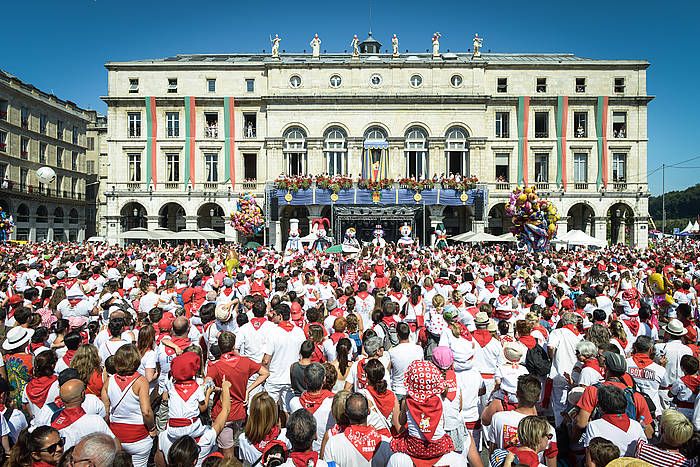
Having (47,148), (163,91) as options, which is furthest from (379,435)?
(47,148)

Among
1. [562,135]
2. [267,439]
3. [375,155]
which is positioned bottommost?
[267,439]

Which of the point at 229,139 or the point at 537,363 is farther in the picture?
the point at 229,139

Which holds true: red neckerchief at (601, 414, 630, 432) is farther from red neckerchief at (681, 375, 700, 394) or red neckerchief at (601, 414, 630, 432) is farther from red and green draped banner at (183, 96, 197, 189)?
red and green draped banner at (183, 96, 197, 189)

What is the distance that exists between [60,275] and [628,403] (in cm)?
1268

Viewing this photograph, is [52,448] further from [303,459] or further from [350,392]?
[350,392]

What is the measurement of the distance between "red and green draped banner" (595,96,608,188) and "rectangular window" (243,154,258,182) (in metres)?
29.3

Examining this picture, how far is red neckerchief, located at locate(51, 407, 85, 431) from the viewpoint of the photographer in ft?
13.5

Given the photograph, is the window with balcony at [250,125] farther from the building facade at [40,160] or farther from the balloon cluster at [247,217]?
the building facade at [40,160]

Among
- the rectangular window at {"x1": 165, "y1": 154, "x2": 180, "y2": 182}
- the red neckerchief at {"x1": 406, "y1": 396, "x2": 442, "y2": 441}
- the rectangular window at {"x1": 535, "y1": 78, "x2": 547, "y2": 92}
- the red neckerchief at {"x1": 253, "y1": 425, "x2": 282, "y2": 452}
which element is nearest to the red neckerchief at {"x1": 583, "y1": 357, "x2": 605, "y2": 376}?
the red neckerchief at {"x1": 406, "y1": 396, "x2": 442, "y2": 441}

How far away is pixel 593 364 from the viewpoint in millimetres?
5316

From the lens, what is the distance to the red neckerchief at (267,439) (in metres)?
4.05

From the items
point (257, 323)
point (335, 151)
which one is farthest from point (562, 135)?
point (257, 323)

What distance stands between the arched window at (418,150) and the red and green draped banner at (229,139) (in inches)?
584

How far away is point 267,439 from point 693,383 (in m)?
4.68
